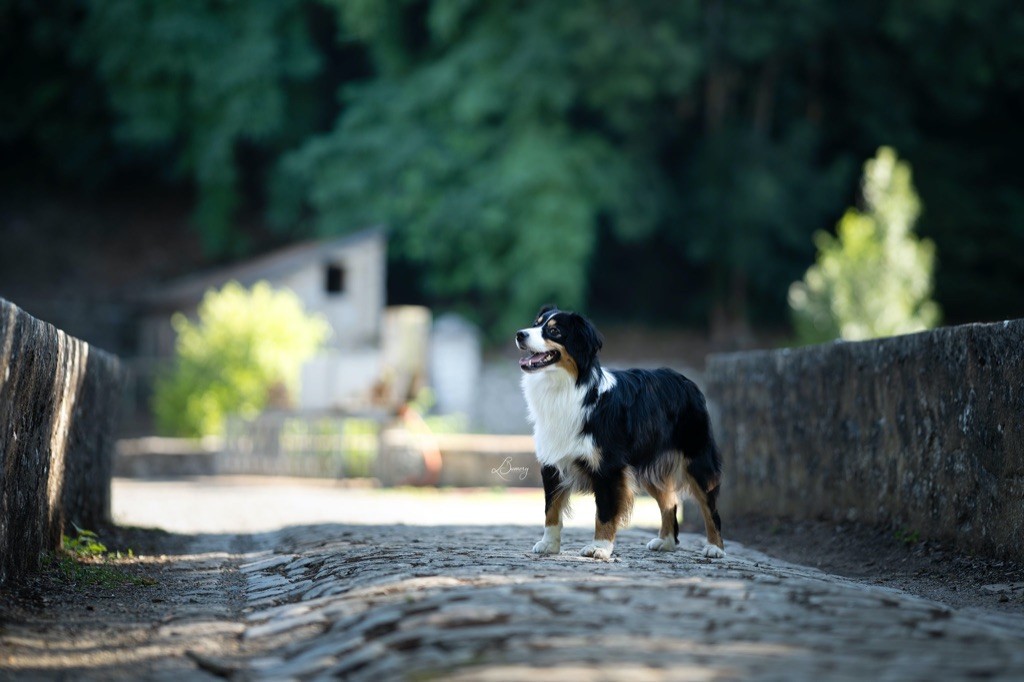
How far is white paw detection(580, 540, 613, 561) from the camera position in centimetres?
773

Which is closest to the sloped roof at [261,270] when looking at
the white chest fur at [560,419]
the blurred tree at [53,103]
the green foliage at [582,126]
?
the green foliage at [582,126]

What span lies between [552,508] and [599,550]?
16.9 inches

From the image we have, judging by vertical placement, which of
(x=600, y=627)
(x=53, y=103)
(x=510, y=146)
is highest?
(x=53, y=103)

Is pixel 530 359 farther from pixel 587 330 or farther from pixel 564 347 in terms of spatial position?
pixel 587 330

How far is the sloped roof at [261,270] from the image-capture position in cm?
3441

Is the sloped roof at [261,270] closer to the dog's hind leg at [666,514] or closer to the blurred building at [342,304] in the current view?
the blurred building at [342,304]

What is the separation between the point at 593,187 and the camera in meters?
35.9

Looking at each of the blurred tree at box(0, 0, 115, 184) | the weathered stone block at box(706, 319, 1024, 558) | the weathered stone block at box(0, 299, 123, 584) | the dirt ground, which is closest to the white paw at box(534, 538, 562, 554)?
the dirt ground

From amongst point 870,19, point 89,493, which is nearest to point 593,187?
point 870,19

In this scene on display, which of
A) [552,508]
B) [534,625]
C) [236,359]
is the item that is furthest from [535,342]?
[236,359]

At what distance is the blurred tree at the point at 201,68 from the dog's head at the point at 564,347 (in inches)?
1286

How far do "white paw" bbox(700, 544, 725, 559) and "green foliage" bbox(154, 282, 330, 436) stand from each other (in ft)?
61.0

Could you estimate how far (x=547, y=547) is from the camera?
315 inches

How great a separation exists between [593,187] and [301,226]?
34.6 feet
